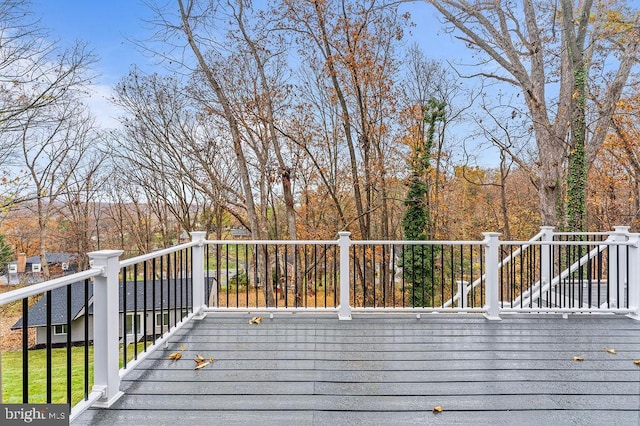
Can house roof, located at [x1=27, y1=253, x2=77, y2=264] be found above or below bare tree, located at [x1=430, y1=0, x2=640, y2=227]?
below

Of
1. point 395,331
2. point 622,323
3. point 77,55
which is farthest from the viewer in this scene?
point 77,55

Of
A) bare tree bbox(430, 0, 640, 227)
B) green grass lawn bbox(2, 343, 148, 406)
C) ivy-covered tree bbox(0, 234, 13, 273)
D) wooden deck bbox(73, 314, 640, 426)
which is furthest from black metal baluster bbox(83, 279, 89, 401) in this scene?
ivy-covered tree bbox(0, 234, 13, 273)

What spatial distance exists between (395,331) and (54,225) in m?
14.3

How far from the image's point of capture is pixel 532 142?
1210 cm

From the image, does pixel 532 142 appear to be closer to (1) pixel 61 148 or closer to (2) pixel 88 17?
(2) pixel 88 17

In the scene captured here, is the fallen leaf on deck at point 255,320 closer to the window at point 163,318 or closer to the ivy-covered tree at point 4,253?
the window at point 163,318

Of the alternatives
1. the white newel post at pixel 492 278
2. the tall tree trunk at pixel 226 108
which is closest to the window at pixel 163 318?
the tall tree trunk at pixel 226 108

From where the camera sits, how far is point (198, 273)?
4.03 m

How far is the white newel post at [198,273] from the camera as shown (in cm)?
402

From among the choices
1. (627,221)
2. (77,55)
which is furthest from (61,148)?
(627,221)

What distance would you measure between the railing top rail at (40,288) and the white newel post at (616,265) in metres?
5.17

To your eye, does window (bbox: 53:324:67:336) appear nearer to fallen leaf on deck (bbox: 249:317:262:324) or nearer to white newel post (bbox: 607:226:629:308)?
fallen leaf on deck (bbox: 249:317:262:324)

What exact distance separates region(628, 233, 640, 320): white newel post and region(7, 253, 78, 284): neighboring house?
48.4ft

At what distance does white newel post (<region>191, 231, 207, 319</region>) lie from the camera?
4.02m
